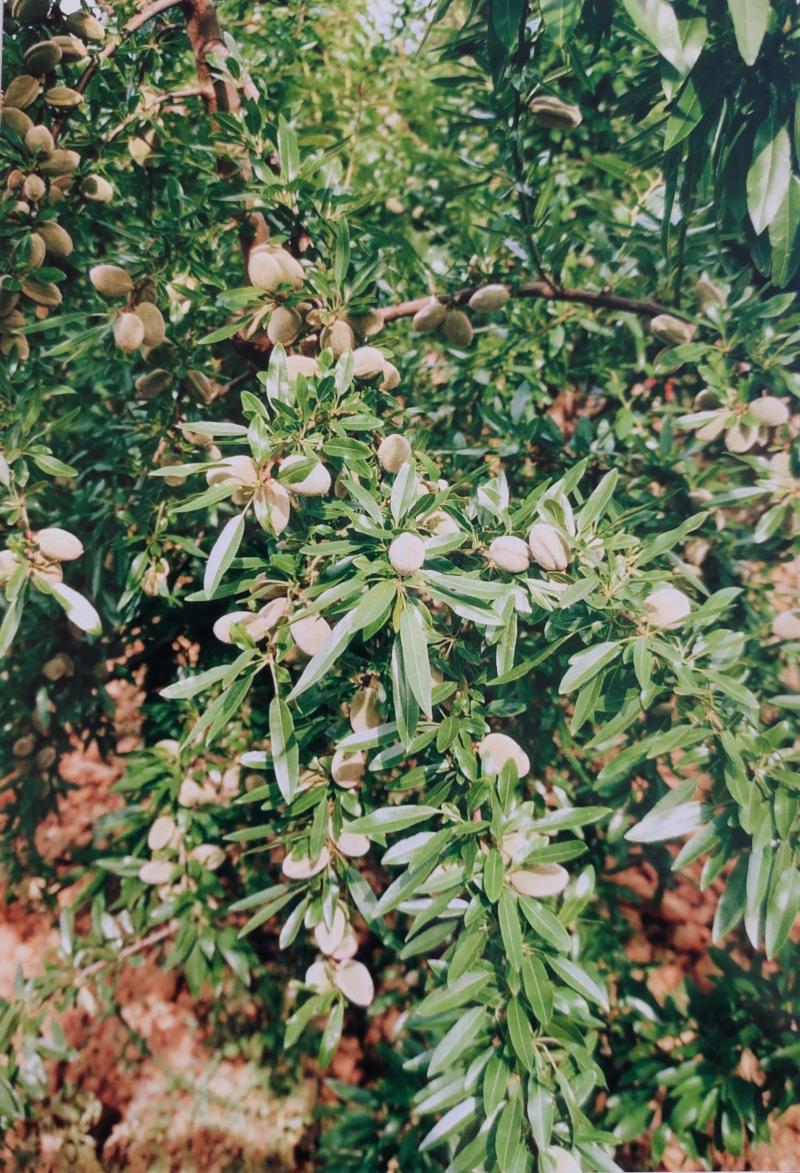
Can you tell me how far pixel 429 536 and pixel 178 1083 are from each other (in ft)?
4.82

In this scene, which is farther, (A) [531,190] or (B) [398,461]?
(A) [531,190]

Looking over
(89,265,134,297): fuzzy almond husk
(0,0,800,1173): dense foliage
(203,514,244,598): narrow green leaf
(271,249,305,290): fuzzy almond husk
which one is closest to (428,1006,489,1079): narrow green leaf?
(0,0,800,1173): dense foliage

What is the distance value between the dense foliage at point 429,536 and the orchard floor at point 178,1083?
0.11 metres

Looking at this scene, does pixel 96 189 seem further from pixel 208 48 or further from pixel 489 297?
pixel 489 297

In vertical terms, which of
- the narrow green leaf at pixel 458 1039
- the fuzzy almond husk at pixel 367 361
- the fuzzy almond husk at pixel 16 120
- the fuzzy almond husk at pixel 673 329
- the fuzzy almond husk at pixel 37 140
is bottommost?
the narrow green leaf at pixel 458 1039

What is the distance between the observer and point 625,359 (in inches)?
50.3

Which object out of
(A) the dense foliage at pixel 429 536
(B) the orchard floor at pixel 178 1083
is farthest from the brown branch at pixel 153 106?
(B) the orchard floor at pixel 178 1083

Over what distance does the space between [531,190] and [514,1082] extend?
44.0 inches

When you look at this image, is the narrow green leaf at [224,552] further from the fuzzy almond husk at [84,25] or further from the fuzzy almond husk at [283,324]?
the fuzzy almond husk at [84,25]

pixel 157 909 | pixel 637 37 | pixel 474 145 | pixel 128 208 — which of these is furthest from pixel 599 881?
pixel 474 145

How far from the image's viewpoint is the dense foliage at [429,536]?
650 mm

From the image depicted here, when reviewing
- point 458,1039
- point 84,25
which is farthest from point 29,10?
point 458,1039

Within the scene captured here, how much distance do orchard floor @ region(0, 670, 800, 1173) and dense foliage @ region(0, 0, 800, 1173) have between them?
0.35 feet

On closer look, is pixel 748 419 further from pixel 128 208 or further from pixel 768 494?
pixel 128 208
